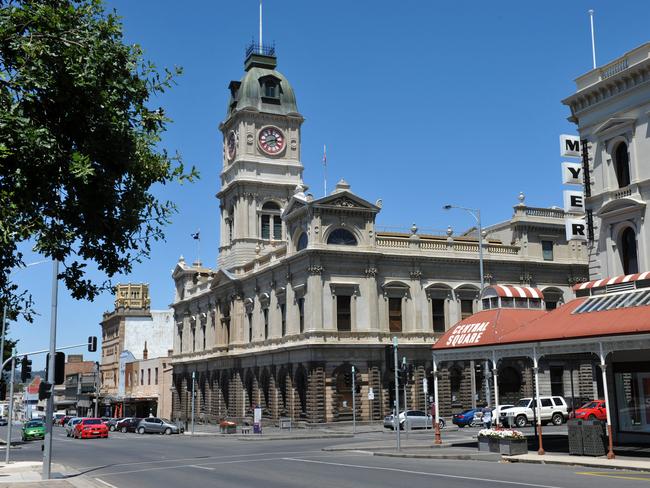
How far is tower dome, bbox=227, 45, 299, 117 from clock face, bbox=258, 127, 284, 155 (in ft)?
6.45

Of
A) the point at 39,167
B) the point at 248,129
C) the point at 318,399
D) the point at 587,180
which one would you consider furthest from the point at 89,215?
the point at 248,129

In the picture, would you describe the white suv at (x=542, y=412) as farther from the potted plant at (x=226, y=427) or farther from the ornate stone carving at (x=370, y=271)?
the potted plant at (x=226, y=427)

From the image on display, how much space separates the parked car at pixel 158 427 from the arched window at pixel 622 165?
42836 mm

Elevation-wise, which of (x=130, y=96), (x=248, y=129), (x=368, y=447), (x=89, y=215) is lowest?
(x=368, y=447)

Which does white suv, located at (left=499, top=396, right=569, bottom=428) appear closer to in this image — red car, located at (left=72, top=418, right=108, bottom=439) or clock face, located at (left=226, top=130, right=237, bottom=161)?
red car, located at (left=72, top=418, right=108, bottom=439)

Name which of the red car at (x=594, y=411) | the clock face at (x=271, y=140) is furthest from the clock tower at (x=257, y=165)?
the red car at (x=594, y=411)

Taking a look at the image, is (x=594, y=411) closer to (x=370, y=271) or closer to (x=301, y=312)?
(x=370, y=271)

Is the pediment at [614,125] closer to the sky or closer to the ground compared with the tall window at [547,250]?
closer to the ground

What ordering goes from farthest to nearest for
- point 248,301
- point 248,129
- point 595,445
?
point 248,129, point 248,301, point 595,445

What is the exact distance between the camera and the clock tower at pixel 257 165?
254 ft

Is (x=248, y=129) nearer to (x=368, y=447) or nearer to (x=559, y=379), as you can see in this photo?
(x=559, y=379)

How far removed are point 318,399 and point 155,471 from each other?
107ft

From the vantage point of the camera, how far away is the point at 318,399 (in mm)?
57219

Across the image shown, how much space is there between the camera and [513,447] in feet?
87.5
